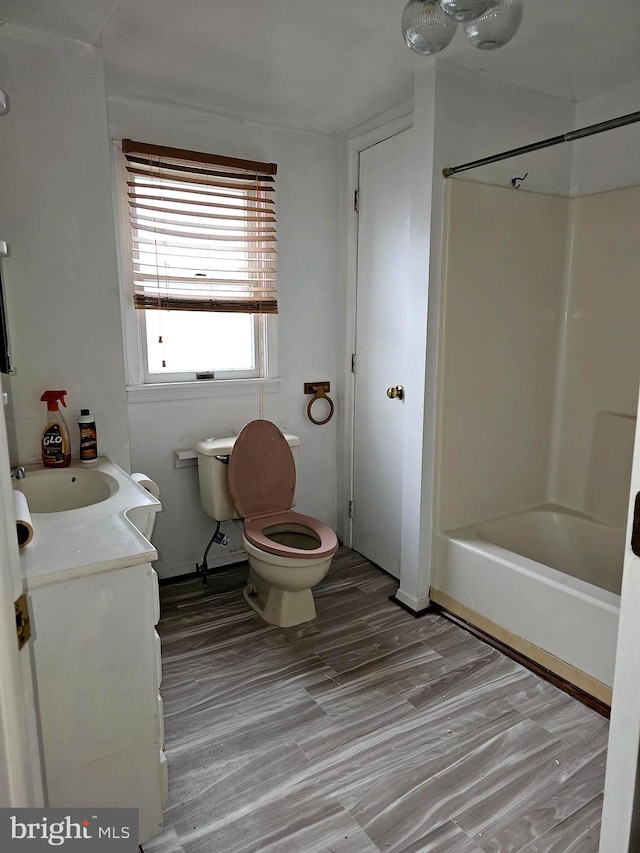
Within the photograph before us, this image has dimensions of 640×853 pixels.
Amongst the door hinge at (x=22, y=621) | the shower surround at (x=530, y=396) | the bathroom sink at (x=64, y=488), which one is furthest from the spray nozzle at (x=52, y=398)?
the shower surround at (x=530, y=396)

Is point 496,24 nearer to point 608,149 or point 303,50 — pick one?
point 303,50

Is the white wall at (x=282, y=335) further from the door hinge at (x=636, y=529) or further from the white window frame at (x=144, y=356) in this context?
the door hinge at (x=636, y=529)

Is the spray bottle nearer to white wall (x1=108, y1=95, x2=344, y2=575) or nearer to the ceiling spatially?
white wall (x1=108, y1=95, x2=344, y2=575)

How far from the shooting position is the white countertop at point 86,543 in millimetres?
1237

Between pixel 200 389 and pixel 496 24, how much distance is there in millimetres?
1989

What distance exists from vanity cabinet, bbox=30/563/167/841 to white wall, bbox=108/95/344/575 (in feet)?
4.95

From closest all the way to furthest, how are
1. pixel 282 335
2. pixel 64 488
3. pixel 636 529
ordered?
1. pixel 636 529
2. pixel 64 488
3. pixel 282 335

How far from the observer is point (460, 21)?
137cm

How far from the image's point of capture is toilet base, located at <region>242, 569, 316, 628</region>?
2.51m

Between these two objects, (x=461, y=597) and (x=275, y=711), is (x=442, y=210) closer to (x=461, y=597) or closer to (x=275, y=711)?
(x=461, y=597)

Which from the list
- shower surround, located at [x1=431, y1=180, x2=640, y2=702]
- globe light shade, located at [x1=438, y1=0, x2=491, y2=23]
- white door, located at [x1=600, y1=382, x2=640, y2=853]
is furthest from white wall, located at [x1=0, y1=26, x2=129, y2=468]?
white door, located at [x1=600, y1=382, x2=640, y2=853]

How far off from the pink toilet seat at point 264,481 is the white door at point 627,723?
5.51ft

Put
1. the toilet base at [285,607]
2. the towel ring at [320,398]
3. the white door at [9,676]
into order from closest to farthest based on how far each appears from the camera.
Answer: the white door at [9,676]
the toilet base at [285,607]
the towel ring at [320,398]

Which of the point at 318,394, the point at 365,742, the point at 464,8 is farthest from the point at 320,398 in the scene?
the point at 464,8
